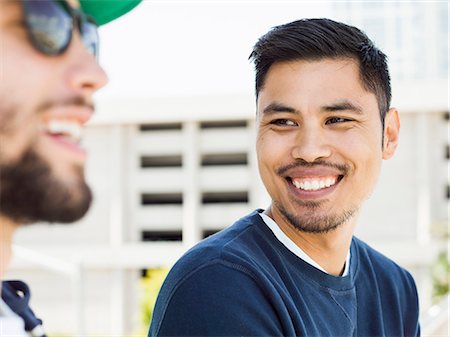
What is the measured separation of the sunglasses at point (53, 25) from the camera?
54 centimetres

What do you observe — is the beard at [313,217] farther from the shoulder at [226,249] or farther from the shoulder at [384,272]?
the shoulder at [384,272]

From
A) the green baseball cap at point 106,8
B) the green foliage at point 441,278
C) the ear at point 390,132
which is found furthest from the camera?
the green foliage at point 441,278

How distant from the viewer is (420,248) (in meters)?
28.5

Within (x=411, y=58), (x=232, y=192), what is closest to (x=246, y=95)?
(x=232, y=192)

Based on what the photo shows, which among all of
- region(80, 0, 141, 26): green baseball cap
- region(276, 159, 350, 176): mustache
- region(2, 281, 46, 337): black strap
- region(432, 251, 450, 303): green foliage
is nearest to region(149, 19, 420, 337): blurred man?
region(276, 159, 350, 176): mustache

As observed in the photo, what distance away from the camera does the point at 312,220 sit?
1400mm

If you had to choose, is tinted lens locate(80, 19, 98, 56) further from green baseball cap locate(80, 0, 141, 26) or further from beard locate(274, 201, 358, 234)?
beard locate(274, 201, 358, 234)

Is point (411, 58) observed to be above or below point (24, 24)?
above

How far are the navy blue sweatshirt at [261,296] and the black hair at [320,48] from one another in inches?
11.7

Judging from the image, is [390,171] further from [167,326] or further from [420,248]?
[167,326]

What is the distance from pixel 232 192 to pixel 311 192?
3002cm

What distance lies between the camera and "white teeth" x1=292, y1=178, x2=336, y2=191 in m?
1.37

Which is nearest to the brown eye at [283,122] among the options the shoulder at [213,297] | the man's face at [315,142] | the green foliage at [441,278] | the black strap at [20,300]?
the man's face at [315,142]

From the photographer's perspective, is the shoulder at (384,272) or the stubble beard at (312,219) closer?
A: the stubble beard at (312,219)
